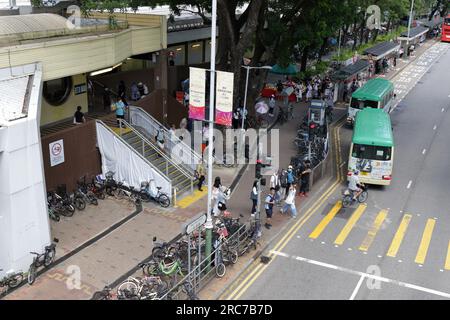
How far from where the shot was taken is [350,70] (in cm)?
4131

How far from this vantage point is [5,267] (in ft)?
49.5

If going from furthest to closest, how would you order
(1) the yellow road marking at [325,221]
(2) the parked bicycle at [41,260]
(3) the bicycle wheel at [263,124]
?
(3) the bicycle wheel at [263,124]
(1) the yellow road marking at [325,221]
(2) the parked bicycle at [41,260]

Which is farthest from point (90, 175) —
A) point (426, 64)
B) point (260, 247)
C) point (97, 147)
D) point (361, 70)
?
point (426, 64)

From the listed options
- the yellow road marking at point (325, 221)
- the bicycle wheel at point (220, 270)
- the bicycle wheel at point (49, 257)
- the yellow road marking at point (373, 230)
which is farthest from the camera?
the yellow road marking at point (325, 221)

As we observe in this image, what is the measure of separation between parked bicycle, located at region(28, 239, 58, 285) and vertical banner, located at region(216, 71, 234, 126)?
6.55 meters

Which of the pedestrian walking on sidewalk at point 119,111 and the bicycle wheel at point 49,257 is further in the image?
the pedestrian walking on sidewalk at point 119,111

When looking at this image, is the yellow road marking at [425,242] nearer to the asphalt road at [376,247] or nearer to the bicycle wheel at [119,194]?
the asphalt road at [376,247]

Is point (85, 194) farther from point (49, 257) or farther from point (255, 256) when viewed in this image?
point (255, 256)

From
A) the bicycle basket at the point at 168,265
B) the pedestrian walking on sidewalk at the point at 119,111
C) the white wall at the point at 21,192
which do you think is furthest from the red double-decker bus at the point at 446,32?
the white wall at the point at 21,192

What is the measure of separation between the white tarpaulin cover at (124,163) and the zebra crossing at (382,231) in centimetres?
647

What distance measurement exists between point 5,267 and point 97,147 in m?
7.91

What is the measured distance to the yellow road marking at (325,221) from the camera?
19.0 m

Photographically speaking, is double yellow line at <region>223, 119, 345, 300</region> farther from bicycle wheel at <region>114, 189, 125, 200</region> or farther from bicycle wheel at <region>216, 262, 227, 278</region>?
bicycle wheel at <region>114, 189, 125, 200</region>
